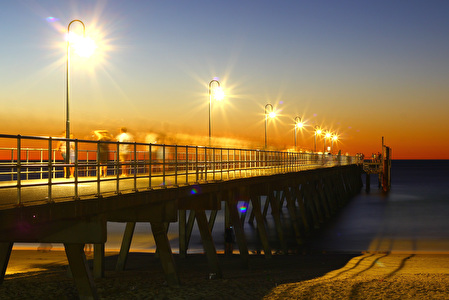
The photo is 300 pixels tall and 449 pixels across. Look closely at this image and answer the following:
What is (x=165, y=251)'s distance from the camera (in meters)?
11.0

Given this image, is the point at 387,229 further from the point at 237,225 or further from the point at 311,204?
the point at 237,225

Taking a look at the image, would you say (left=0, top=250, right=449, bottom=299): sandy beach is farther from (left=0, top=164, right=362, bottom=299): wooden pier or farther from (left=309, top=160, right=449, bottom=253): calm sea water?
(left=309, top=160, right=449, bottom=253): calm sea water

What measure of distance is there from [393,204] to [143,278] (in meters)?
40.5

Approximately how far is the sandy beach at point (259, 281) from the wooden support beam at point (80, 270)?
238 centimetres

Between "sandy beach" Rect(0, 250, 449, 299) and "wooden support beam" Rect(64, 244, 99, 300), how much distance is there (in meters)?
2.38

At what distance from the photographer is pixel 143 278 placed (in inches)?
525

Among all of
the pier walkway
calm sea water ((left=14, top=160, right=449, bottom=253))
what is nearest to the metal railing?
the pier walkway

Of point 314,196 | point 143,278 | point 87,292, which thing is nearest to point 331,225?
point 314,196

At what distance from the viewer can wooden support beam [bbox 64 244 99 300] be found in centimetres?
807

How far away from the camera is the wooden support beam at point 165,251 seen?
10773 millimetres

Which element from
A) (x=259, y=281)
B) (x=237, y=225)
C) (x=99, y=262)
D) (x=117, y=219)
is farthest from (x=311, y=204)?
(x=117, y=219)

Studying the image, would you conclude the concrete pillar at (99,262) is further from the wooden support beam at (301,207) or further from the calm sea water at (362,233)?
the wooden support beam at (301,207)

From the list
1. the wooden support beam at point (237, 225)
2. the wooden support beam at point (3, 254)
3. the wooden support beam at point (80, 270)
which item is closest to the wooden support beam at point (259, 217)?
the wooden support beam at point (237, 225)

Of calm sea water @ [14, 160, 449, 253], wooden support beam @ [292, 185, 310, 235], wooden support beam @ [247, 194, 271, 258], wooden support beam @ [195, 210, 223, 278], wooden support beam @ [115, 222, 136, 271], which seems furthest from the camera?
wooden support beam @ [292, 185, 310, 235]
